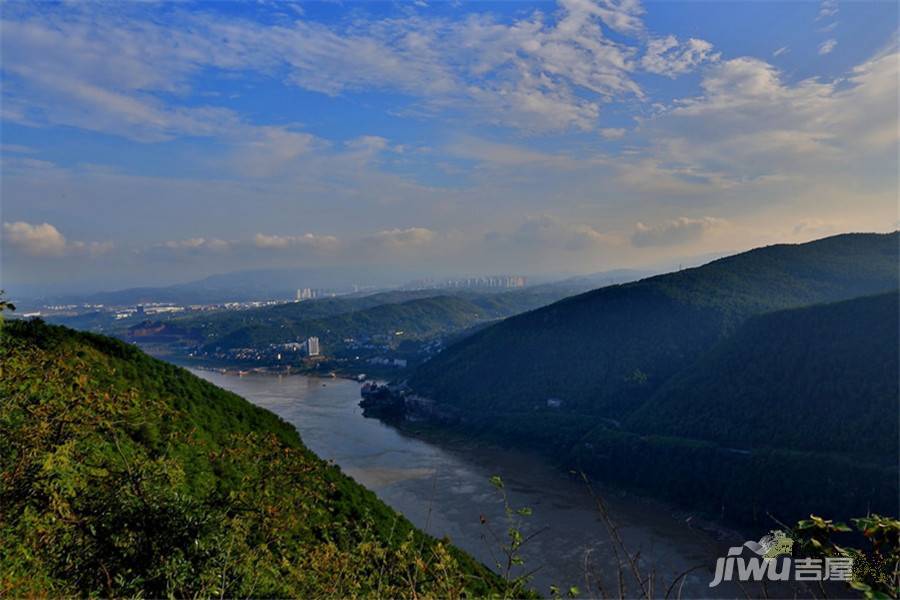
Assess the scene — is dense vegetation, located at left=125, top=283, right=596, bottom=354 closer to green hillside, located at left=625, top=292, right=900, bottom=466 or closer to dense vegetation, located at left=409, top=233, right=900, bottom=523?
dense vegetation, located at left=409, top=233, right=900, bottom=523

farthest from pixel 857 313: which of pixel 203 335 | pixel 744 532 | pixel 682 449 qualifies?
pixel 203 335

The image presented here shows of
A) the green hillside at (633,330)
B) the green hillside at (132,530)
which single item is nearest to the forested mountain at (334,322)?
the green hillside at (633,330)

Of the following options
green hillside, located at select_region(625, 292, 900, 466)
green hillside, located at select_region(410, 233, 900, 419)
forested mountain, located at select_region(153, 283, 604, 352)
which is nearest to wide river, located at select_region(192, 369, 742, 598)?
green hillside, located at select_region(625, 292, 900, 466)

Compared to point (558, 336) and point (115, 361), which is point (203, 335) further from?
point (115, 361)

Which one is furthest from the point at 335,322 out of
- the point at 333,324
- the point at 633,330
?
the point at 633,330

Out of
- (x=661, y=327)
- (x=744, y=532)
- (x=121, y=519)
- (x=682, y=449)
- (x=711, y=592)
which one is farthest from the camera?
(x=661, y=327)

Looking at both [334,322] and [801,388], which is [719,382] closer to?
[801,388]

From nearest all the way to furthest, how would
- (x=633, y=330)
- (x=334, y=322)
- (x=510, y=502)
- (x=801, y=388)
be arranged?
(x=510, y=502), (x=801, y=388), (x=633, y=330), (x=334, y=322)
